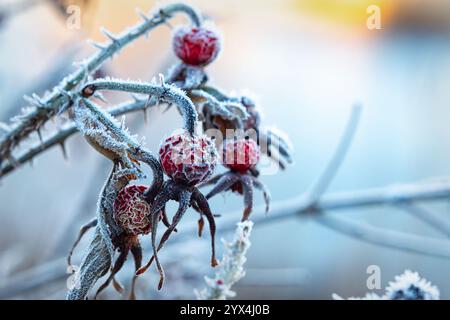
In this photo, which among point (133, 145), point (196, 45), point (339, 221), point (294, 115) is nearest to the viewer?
point (133, 145)

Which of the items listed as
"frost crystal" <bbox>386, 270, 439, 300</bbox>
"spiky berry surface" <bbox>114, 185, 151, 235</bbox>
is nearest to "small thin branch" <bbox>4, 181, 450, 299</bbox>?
"frost crystal" <bbox>386, 270, 439, 300</bbox>

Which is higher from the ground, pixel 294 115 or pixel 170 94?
pixel 294 115

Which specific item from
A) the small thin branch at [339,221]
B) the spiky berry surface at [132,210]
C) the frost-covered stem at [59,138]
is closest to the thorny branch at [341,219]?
the small thin branch at [339,221]

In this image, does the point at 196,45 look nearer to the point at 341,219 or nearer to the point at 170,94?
the point at 170,94

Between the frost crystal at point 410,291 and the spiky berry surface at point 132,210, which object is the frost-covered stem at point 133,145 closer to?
the spiky berry surface at point 132,210

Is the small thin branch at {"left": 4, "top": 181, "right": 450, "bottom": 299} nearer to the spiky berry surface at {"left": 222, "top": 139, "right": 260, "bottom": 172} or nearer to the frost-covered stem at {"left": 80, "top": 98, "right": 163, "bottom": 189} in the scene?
the spiky berry surface at {"left": 222, "top": 139, "right": 260, "bottom": 172}

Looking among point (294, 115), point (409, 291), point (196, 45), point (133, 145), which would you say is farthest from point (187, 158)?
point (294, 115)

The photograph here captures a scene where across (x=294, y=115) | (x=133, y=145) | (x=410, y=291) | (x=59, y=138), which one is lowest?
(x=410, y=291)
